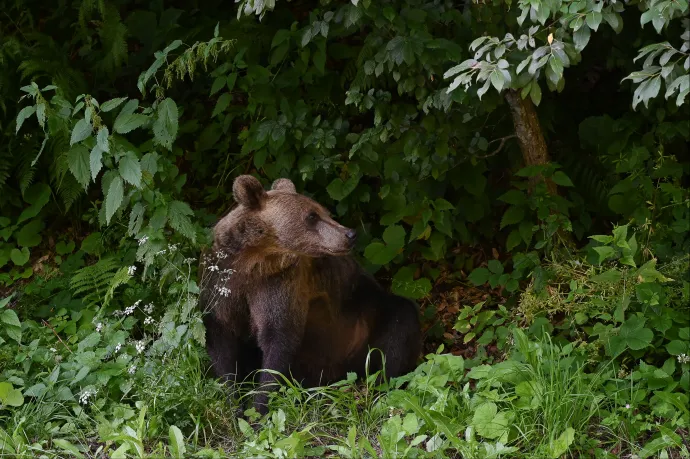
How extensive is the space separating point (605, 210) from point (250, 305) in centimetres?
317

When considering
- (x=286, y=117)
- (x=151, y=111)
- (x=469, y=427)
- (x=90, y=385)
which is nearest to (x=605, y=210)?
(x=286, y=117)

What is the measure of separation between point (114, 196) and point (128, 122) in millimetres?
510

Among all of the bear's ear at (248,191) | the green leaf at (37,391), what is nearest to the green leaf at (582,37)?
the bear's ear at (248,191)

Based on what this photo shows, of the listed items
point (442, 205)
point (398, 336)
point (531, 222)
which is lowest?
point (398, 336)

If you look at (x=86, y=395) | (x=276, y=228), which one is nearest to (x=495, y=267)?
(x=276, y=228)

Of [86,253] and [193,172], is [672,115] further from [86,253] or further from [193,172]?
[86,253]

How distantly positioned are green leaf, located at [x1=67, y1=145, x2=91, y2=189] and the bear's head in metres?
0.93

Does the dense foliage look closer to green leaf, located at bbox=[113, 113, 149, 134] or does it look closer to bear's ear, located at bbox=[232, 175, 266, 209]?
green leaf, located at bbox=[113, 113, 149, 134]

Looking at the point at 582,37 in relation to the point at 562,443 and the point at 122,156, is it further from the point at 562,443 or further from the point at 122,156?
the point at 122,156

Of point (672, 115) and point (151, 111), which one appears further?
point (672, 115)

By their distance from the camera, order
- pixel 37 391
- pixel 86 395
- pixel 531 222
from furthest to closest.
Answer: pixel 531 222
pixel 37 391
pixel 86 395

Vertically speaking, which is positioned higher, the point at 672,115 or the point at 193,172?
the point at 193,172

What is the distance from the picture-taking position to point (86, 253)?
26.4ft

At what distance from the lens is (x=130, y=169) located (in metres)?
5.78
